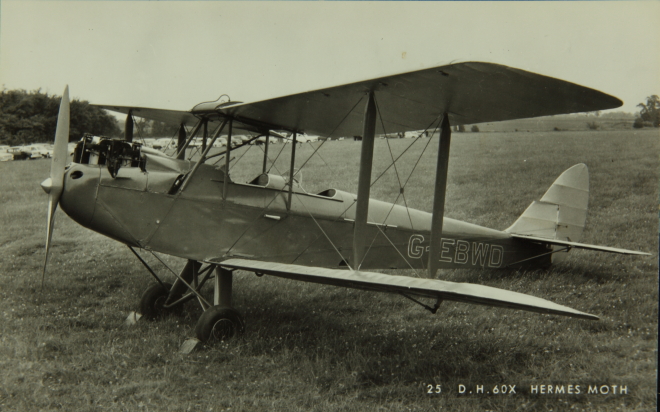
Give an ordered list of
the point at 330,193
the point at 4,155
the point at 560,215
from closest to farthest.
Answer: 1. the point at 330,193
2. the point at 560,215
3. the point at 4,155

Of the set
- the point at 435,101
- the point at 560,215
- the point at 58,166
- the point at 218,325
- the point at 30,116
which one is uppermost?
the point at 30,116

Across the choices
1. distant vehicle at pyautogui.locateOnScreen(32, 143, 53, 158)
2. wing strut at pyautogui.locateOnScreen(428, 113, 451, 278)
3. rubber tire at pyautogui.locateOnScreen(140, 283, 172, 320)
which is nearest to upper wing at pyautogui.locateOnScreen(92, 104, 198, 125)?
rubber tire at pyautogui.locateOnScreen(140, 283, 172, 320)

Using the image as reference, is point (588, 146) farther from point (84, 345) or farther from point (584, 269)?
point (84, 345)

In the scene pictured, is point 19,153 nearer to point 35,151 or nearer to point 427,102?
point 35,151

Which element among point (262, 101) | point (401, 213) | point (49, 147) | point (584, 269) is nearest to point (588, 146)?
point (584, 269)

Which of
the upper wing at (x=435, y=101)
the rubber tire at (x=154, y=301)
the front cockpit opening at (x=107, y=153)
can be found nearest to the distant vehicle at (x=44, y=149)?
the rubber tire at (x=154, y=301)

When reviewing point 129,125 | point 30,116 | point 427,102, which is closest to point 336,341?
point 427,102

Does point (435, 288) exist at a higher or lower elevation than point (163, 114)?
lower
